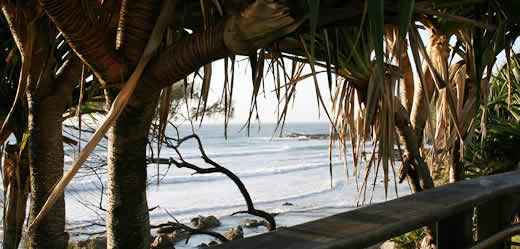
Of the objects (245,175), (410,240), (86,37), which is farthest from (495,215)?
(245,175)

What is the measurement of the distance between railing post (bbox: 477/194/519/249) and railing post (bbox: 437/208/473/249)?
0.65 ft

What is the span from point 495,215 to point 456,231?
0.26 metres

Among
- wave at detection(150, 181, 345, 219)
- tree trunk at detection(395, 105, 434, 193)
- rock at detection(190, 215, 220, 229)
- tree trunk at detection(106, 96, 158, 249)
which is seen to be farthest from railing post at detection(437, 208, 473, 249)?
wave at detection(150, 181, 345, 219)

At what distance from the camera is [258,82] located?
1.13m

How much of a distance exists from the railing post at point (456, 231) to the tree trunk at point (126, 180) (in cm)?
75

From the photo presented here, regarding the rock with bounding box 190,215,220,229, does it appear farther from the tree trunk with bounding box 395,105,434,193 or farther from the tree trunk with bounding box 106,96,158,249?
the tree trunk with bounding box 106,96,158,249

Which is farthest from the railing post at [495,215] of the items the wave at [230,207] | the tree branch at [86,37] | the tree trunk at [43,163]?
the wave at [230,207]

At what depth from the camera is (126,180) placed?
3.51 feet

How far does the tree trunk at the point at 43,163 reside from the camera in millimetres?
1614

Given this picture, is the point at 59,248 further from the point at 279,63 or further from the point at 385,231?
the point at 385,231

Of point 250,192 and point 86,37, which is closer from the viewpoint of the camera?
point 86,37

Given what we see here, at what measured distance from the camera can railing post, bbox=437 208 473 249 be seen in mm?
845

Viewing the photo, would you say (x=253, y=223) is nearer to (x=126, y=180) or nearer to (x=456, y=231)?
(x=126, y=180)

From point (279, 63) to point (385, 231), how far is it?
778 mm
